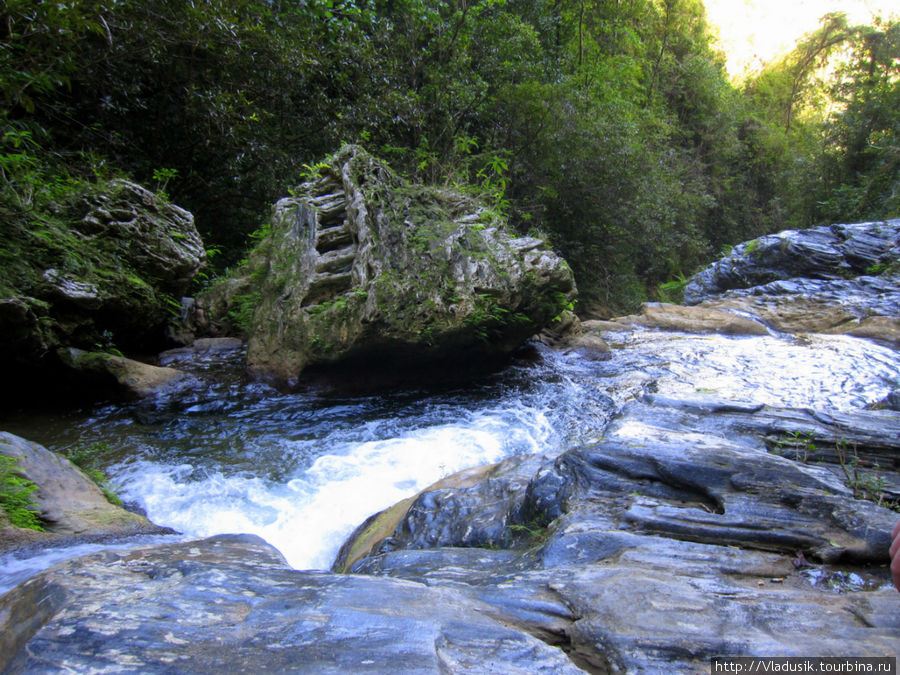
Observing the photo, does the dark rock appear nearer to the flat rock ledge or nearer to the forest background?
the forest background

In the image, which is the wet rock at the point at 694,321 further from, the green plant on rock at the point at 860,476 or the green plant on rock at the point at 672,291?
the green plant on rock at the point at 860,476

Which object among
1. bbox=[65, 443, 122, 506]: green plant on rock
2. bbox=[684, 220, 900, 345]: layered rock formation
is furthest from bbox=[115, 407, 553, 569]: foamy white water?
bbox=[684, 220, 900, 345]: layered rock formation

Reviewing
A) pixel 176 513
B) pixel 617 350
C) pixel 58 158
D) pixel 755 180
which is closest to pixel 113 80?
pixel 58 158

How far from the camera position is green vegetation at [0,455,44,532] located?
10.3 ft

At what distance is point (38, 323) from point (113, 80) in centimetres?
→ 514

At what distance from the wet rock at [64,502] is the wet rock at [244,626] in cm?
133

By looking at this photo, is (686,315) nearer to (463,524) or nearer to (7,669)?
(463,524)

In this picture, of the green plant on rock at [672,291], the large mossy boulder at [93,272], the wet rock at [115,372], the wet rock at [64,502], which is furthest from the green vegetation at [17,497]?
the green plant on rock at [672,291]

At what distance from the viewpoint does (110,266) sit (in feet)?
21.3

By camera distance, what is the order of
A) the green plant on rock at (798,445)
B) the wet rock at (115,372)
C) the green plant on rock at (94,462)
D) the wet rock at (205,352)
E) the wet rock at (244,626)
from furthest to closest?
the wet rock at (205,352)
the wet rock at (115,372)
the green plant on rock at (94,462)
the green plant on rock at (798,445)
the wet rock at (244,626)

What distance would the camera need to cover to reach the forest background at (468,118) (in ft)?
25.2

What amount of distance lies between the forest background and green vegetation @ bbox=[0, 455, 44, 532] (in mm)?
2934

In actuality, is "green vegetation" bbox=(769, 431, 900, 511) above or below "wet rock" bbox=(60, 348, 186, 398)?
below

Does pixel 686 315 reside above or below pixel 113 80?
below
